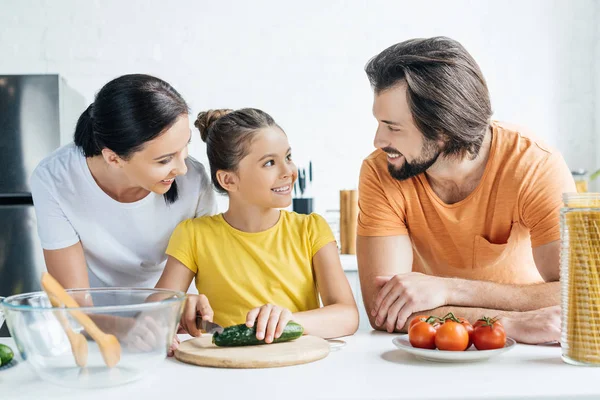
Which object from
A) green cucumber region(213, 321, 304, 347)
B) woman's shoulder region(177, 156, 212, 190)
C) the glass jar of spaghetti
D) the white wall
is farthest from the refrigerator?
the glass jar of spaghetti

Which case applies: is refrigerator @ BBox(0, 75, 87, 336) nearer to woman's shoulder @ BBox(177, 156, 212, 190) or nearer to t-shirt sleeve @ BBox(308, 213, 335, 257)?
woman's shoulder @ BBox(177, 156, 212, 190)

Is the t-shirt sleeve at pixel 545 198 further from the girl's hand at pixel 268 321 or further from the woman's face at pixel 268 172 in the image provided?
the girl's hand at pixel 268 321

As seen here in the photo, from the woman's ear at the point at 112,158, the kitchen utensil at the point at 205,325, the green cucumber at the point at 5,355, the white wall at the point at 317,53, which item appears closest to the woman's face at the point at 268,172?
the woman's ear at the point at 112,158

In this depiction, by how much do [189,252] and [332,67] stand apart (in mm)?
2226

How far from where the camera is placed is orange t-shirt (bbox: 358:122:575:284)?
1816mm

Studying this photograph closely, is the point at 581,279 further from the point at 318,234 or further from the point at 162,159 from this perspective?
the point at 162,159

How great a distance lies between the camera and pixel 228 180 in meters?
1.91

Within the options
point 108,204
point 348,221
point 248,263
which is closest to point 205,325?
point 248,263

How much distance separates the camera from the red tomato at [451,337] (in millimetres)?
1224

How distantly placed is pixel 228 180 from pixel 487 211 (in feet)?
2.38

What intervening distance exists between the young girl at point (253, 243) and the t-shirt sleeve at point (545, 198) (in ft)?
1.70

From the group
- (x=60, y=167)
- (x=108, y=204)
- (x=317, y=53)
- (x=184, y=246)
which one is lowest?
(x=184, y=246)

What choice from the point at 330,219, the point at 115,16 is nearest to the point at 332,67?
the point at 330,219

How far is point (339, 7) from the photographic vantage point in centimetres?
383
